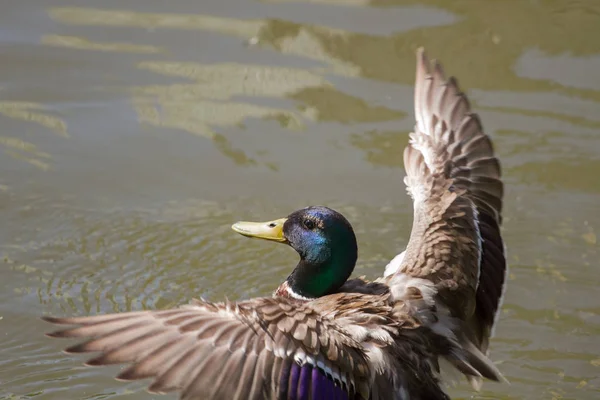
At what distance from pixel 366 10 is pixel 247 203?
2.94 meters

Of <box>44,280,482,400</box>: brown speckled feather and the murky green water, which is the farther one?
the murky green water

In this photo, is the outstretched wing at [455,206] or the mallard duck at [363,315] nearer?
the mallard duck at [363,315]

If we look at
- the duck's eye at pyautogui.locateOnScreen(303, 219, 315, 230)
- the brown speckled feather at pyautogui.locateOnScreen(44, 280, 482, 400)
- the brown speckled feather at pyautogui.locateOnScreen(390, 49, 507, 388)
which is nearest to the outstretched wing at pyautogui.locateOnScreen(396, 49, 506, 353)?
the brown speckled feather at pyautogui.locateOnScreen(390, 49, 507, 388)

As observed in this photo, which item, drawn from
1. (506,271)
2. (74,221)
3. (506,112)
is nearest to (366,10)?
(506,112)

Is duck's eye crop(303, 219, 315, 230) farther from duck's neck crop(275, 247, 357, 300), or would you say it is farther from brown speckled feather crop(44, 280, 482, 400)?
brown speckled feather crop(44, 280, 482, 400)

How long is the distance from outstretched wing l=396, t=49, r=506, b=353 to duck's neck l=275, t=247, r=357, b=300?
11.3 inches

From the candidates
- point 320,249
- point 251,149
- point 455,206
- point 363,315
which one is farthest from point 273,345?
point 251,149

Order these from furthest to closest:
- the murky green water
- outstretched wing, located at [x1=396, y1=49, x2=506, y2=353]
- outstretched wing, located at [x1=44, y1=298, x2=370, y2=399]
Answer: the murky green water < outstretched wing, located at [x1=396, y1=49, x2=506, y2=353] < outstretched wing, located at [x1=44, y1=298, x2=370, y2=399]

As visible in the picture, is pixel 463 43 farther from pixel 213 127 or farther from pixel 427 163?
pixel 427 163

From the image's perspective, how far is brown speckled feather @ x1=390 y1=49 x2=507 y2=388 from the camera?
5289 millimetres

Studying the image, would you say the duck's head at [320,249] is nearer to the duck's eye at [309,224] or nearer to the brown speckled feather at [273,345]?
the duck's eye at [309,224]

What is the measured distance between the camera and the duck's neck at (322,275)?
541 cm

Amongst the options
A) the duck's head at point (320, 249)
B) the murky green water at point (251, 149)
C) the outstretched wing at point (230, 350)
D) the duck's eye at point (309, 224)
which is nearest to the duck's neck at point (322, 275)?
the duck's head at point (320, 249)

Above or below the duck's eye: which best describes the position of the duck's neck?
below
